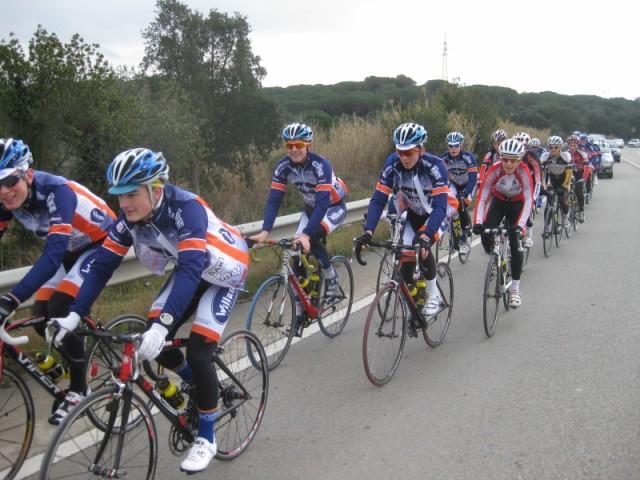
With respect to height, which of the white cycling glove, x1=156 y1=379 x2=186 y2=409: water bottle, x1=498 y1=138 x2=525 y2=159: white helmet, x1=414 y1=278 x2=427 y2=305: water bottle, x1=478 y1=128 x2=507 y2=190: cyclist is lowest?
x1=414 y1=278 x2=427 y2=305: water bottle

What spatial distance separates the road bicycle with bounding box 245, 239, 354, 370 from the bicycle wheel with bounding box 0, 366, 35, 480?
1.92 metres

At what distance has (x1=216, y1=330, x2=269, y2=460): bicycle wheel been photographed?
149 inches

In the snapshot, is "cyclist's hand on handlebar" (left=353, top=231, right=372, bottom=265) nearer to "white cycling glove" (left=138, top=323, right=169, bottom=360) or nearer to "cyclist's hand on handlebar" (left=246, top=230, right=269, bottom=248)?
"cyclist's hand on handlebar" (left=246, top=230, right=269, bottom=248)

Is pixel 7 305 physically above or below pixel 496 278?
above

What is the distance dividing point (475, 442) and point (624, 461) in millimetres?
895

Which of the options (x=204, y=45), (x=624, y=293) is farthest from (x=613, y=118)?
(x=624, y=293)

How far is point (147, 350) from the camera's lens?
2.85 metres

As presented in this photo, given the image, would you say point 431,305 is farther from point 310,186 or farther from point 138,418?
point 138,418

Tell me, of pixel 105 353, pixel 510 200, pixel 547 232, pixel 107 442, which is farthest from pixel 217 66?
pixel 107 442

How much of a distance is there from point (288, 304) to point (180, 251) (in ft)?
7.62

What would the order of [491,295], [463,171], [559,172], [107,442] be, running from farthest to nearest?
[559,172], [463,171], [491,295], [107,442]

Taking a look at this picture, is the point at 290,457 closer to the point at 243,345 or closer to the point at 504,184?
the point at 243,345

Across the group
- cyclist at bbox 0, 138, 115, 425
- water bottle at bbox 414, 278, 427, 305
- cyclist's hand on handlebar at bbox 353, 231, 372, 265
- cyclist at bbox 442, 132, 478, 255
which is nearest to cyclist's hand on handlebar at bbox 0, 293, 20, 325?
cyclist at bbox 0, 138, 115, 425

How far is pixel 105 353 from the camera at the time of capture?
13.6 ft
